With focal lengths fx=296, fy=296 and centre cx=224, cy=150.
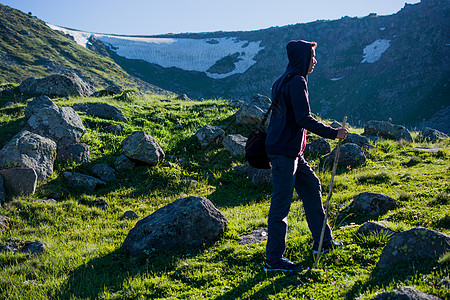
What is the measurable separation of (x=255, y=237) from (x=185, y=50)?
114813 millimetres

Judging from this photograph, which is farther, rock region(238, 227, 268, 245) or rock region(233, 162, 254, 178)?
rock region(233, 162, 254, 178)

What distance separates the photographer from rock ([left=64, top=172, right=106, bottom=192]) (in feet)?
32.3

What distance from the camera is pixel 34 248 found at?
5969 mm

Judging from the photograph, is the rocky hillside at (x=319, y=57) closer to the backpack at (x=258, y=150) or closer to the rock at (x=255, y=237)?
the rock at (x=255, y=237)

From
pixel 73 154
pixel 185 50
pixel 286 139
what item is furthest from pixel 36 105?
pixel 185 50

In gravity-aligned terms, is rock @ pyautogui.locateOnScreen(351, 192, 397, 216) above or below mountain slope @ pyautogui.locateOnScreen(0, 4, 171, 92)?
below

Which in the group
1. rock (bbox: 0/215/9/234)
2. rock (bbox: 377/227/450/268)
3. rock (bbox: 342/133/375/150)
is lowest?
rock (bbox: 0/215/9/234)

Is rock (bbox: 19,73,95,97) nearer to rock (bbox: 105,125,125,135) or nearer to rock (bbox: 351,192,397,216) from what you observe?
rock (bbox: 105,125,125,135)

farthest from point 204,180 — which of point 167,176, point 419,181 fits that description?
point 419,181

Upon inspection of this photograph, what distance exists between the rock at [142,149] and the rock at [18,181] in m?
3.41

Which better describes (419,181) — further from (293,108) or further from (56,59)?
(56,59)

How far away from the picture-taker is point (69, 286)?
4.55 metres

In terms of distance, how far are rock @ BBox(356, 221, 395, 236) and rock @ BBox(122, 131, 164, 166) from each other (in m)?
7.99

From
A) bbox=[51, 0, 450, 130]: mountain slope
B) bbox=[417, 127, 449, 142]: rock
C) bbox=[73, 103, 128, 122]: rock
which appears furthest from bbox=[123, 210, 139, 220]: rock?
bbox=[51, 0, 450, 130]: mountain slope
